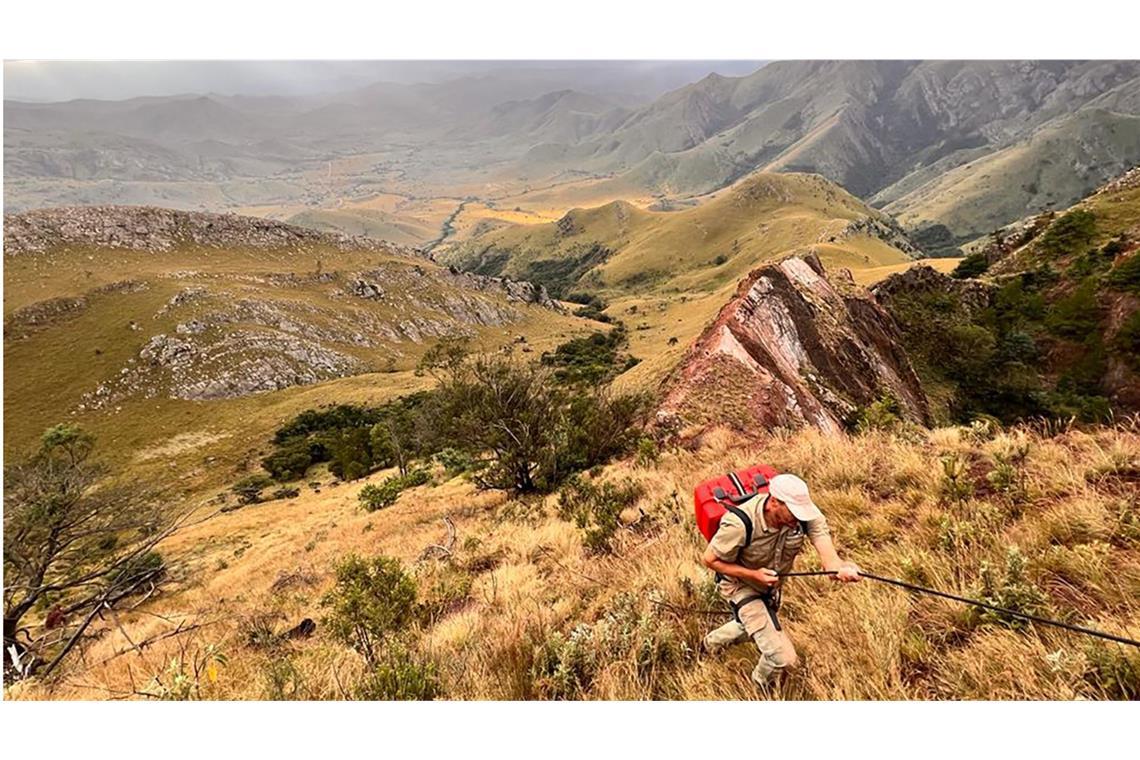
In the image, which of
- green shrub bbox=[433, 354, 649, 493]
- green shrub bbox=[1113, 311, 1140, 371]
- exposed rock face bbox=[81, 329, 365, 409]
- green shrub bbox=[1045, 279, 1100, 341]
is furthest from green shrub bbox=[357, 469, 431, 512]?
exposed rock face bbox=[81, 329, 365, 409]

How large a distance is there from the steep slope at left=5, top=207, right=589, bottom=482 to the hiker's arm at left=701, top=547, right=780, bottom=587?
2302 inches

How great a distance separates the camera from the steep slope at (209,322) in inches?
2477

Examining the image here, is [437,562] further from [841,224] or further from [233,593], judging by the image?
[841,224]

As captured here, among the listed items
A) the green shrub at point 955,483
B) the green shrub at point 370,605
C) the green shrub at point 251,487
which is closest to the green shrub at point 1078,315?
the green shrub at point 955,483

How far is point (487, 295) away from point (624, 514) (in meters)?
117

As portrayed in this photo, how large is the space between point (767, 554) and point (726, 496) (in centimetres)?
46

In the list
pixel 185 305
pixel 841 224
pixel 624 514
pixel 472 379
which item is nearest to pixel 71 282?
pixel 185 305

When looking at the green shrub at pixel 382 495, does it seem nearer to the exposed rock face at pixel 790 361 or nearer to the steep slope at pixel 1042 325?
the exposed rock face at pixel 790 361

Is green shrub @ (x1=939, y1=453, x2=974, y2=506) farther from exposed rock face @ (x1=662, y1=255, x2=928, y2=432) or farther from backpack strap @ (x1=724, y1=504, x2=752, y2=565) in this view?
exposed rock face @ (x1=662, y1=255, x2=928, y2=432)

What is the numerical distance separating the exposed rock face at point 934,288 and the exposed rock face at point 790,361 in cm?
1092

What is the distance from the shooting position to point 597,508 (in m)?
7.80

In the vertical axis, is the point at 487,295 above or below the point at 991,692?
below

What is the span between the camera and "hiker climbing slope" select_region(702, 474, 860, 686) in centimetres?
308

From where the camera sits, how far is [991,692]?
295cm
